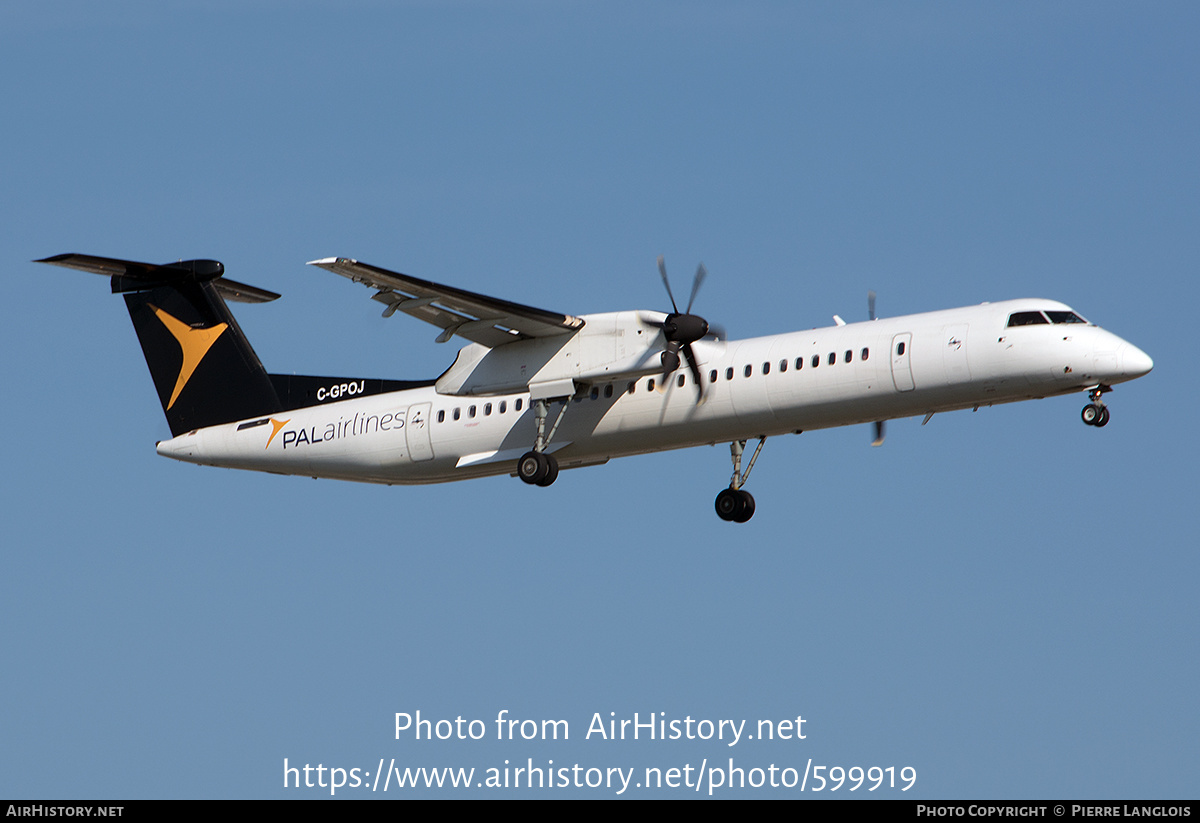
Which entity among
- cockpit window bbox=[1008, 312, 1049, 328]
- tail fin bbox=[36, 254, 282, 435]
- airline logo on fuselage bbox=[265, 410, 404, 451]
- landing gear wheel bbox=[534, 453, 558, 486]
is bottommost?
landing gear wheel bbox=[534, 453, 558, 486]

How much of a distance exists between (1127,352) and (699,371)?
6792mm

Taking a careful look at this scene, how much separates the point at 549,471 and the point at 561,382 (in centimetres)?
152

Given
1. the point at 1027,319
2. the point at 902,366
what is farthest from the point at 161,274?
the point at 1027,319

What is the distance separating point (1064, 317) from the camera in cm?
2412

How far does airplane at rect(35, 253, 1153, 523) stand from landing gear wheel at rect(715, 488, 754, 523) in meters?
→ 0.04

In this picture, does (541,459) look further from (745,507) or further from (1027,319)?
(1027,319)

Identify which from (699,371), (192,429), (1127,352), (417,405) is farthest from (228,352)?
(1127,352)

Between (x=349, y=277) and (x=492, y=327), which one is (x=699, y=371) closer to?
(x=492, y=327)

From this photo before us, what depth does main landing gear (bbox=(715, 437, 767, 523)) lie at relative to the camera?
91.7ft

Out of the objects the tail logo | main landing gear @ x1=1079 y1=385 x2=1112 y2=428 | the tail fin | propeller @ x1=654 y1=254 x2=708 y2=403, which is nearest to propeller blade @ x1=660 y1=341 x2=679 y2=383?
propeller @ x1=654 y1=254 x2=708 y2=403

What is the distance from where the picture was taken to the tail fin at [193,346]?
30344mm

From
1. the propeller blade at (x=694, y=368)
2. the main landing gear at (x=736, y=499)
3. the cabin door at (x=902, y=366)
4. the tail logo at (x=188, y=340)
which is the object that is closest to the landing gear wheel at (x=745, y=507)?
the main landing gear at (x=736, y=499)

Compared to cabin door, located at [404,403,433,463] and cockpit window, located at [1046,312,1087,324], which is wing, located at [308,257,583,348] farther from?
cockpit window, located at [1046,312,1087,324]
